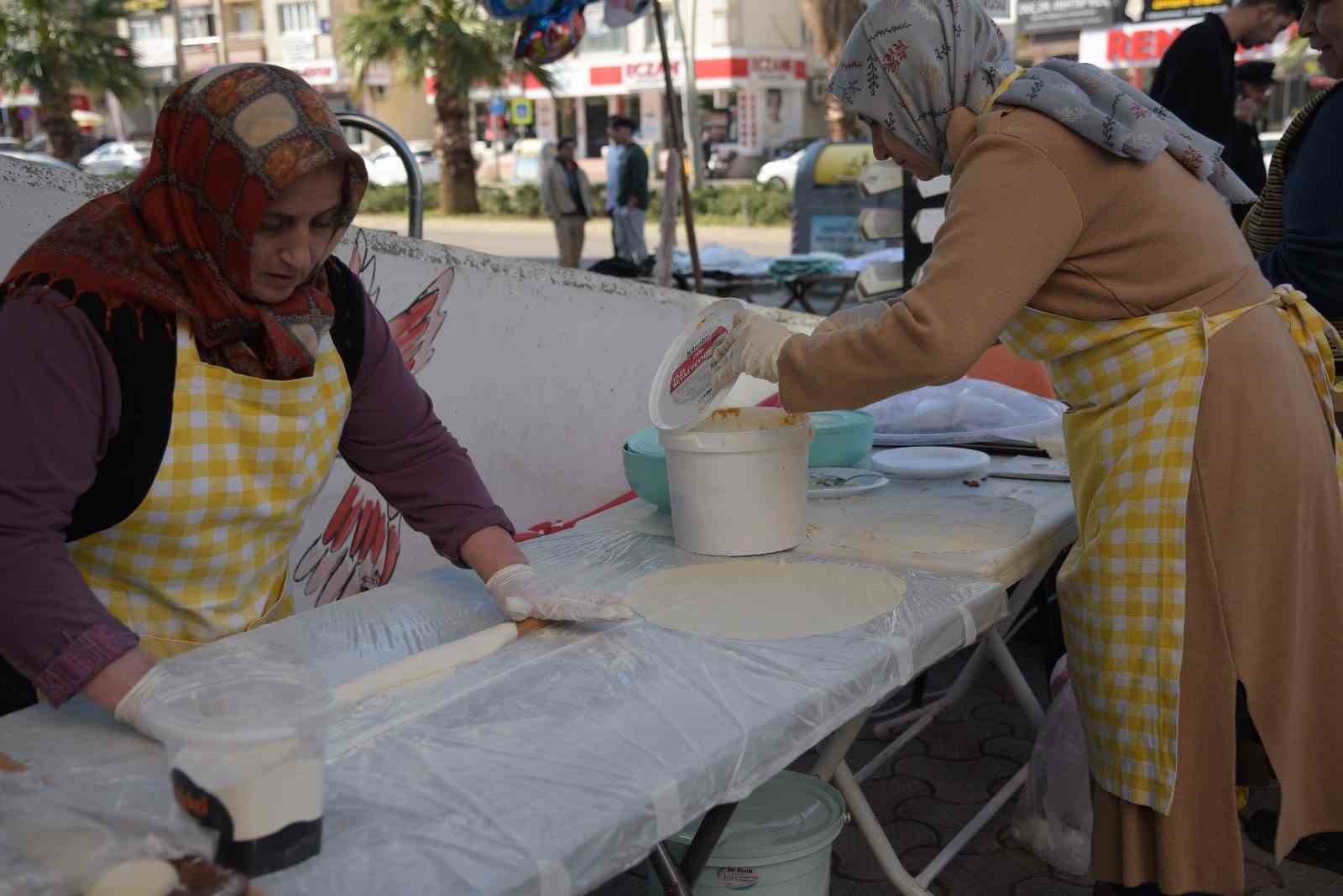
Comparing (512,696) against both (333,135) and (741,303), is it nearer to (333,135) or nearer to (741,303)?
(333,135)

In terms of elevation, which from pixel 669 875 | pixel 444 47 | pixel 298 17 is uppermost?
pixel 298 17

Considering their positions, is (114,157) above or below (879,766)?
above

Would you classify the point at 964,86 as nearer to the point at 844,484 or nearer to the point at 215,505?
the point at 844,484

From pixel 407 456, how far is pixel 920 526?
2.64 feet

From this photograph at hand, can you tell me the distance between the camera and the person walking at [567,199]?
11.8 metres

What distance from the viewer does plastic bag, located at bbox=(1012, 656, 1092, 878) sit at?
2266 mm

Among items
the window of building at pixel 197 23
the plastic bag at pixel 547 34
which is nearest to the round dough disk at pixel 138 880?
the plastic bag at pixel 547 34

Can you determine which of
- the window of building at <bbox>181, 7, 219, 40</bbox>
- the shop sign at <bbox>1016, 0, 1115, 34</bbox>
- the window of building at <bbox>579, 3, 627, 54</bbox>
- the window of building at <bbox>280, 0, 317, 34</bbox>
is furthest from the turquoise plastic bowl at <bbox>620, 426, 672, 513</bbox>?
the window of building at <bbox>181, 7, 219, 40</bbox>

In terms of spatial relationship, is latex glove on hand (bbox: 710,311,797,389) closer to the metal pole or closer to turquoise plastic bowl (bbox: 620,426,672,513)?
turquoise plastic bowl (bbox: 620,426,672,513)

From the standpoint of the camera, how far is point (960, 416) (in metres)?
2.68

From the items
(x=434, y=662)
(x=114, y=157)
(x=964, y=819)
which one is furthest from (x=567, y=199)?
(x=114, y=157)

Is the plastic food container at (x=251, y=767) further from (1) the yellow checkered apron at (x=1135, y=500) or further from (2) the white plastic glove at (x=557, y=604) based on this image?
(1) the yellow checkered apron at (x=1135, y=500)

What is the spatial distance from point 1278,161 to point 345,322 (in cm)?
205

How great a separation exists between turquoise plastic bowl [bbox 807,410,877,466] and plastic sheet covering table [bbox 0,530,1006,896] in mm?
652
